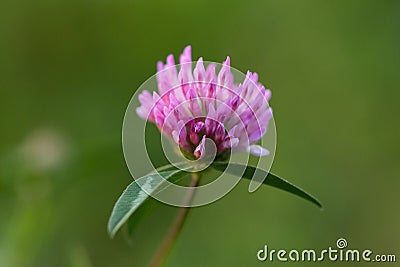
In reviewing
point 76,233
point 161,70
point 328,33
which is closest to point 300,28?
point 328,33

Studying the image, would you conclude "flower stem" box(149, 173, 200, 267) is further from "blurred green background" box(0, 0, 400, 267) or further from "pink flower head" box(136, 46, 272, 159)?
"blurred green background" box(0, 0, 400, 267)

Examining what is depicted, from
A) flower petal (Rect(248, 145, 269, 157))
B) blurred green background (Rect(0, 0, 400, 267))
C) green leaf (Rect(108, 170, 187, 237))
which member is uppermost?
blurred green background (Rect(0, 0, 400, 267))

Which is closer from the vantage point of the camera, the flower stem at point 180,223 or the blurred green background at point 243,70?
the flower stem at point 180,223

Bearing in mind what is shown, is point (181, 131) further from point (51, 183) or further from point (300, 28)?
point (300, 28)

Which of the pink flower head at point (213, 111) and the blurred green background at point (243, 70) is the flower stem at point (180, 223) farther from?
the blurred green background at point (243, 70)

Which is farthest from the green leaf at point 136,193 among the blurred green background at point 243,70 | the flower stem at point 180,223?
the blurred green background at point 243,70

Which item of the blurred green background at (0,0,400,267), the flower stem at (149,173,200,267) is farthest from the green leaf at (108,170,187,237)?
the blurred green background at (0,0,400,267)
